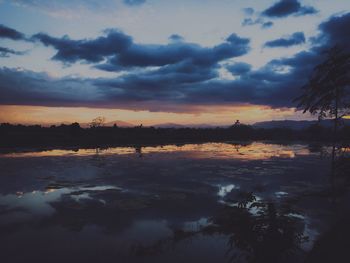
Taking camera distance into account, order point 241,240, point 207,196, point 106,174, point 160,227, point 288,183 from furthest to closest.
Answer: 1. point 106,174
2. point 288,183
3. point 207,196
4. point 160,227
5. point 241,240

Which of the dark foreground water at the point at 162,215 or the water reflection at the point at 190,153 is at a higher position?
the water reflection at the point at 190,153

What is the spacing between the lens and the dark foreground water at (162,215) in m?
8.17

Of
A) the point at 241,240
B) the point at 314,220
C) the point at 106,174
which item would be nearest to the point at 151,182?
the point at 106,174

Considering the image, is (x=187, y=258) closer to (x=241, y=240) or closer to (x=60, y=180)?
(x=241, y=240)

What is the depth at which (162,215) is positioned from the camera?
589 inches

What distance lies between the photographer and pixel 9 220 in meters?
14.1

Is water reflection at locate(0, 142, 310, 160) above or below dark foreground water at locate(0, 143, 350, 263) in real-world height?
above

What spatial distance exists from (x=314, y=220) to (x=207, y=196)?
6.65m

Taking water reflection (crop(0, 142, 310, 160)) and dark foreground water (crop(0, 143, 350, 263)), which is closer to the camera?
dark foreground water (crop(0, 143, 350, 263))

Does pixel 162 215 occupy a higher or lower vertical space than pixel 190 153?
lower

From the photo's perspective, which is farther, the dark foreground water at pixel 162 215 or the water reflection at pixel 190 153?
the water reflection at pixel 190 153

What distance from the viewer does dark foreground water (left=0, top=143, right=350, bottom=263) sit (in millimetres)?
8172

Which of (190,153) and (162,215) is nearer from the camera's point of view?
(162,215)

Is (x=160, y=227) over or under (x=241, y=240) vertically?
under
